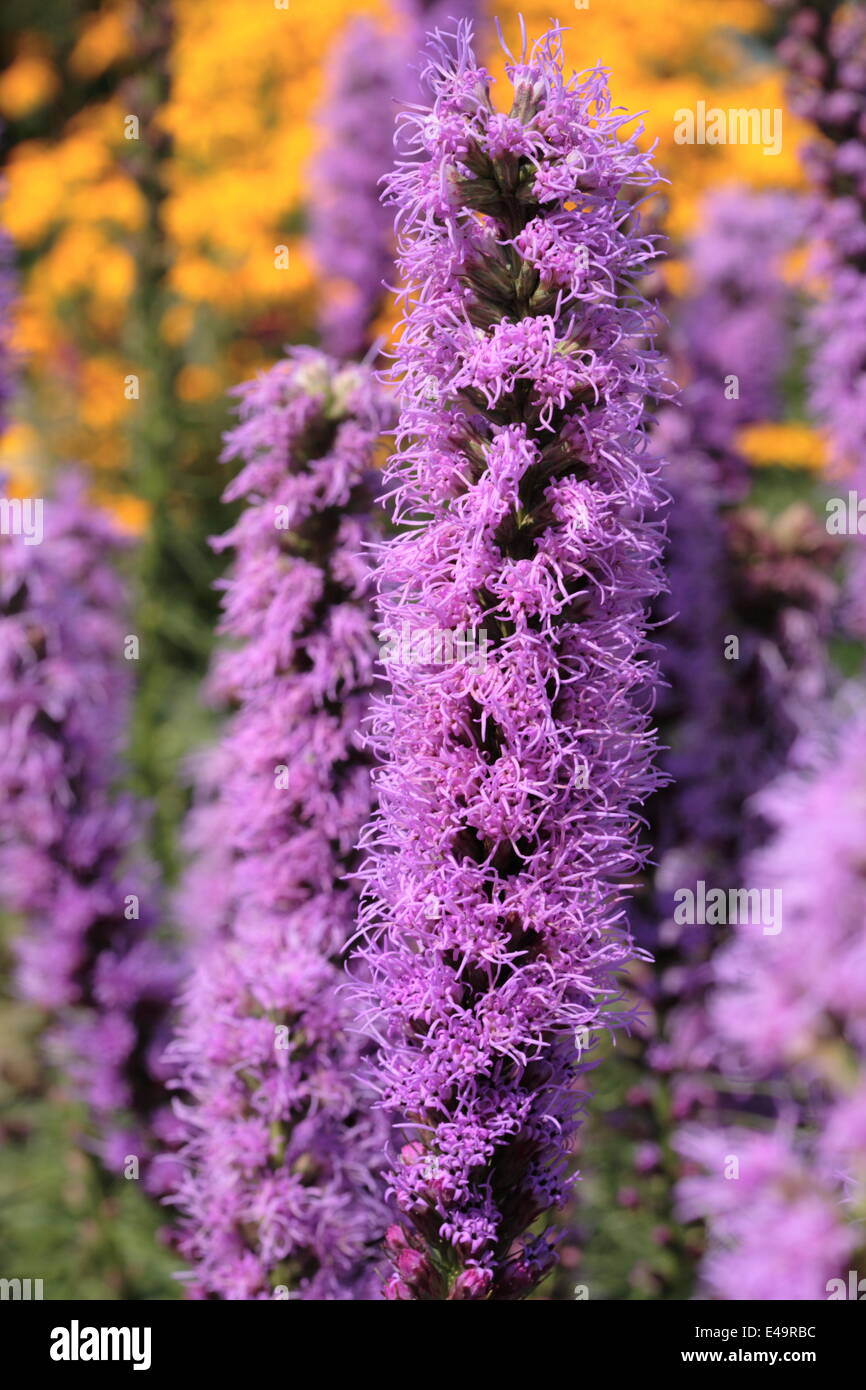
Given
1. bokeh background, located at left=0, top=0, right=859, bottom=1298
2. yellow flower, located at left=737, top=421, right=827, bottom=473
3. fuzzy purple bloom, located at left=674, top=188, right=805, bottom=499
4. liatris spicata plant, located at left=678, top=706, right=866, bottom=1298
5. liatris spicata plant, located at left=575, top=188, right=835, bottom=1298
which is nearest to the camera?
liatris spicata plant, located at left=678, top=706, right=866, bottom=1298

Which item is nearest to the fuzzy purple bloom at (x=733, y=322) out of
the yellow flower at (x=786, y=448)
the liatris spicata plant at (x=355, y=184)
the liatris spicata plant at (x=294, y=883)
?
the yellow flower at (x=786, y=448)

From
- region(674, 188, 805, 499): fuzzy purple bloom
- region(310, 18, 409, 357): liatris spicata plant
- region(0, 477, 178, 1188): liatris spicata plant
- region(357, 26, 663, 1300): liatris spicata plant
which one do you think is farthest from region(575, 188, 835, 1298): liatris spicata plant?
region(310, 18, 409, 357): liatris spicata plant

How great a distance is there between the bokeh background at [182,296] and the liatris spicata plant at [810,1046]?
2.85ft

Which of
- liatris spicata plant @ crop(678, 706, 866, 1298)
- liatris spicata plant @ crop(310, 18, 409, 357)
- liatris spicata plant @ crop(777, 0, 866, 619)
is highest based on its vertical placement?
liatris spicata plant @ crop(310, 18, 409, 357)

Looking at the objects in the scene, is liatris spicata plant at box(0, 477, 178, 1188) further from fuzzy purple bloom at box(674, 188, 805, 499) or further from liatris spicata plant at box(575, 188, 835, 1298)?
fuzzy purple bloom at box(674, 188, 805, 499)

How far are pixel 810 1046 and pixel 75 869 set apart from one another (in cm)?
190

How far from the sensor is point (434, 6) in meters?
6.80

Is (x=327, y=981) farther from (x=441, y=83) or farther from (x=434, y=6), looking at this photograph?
Result: (x=434, y=6)

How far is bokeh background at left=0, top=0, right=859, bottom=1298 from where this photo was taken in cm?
447

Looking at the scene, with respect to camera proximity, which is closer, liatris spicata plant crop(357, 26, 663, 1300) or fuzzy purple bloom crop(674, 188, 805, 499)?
liatris spicata plant crop(357, 26, 663, 1300)

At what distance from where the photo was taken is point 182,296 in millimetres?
6855

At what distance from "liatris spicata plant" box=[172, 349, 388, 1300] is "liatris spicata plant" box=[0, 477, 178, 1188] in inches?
23.3

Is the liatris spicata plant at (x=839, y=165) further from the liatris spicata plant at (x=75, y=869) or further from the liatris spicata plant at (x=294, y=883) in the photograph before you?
the liatris spicata plant at (x=75, y=869)

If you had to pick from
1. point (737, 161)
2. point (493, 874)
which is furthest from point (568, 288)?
point (737, 161)
